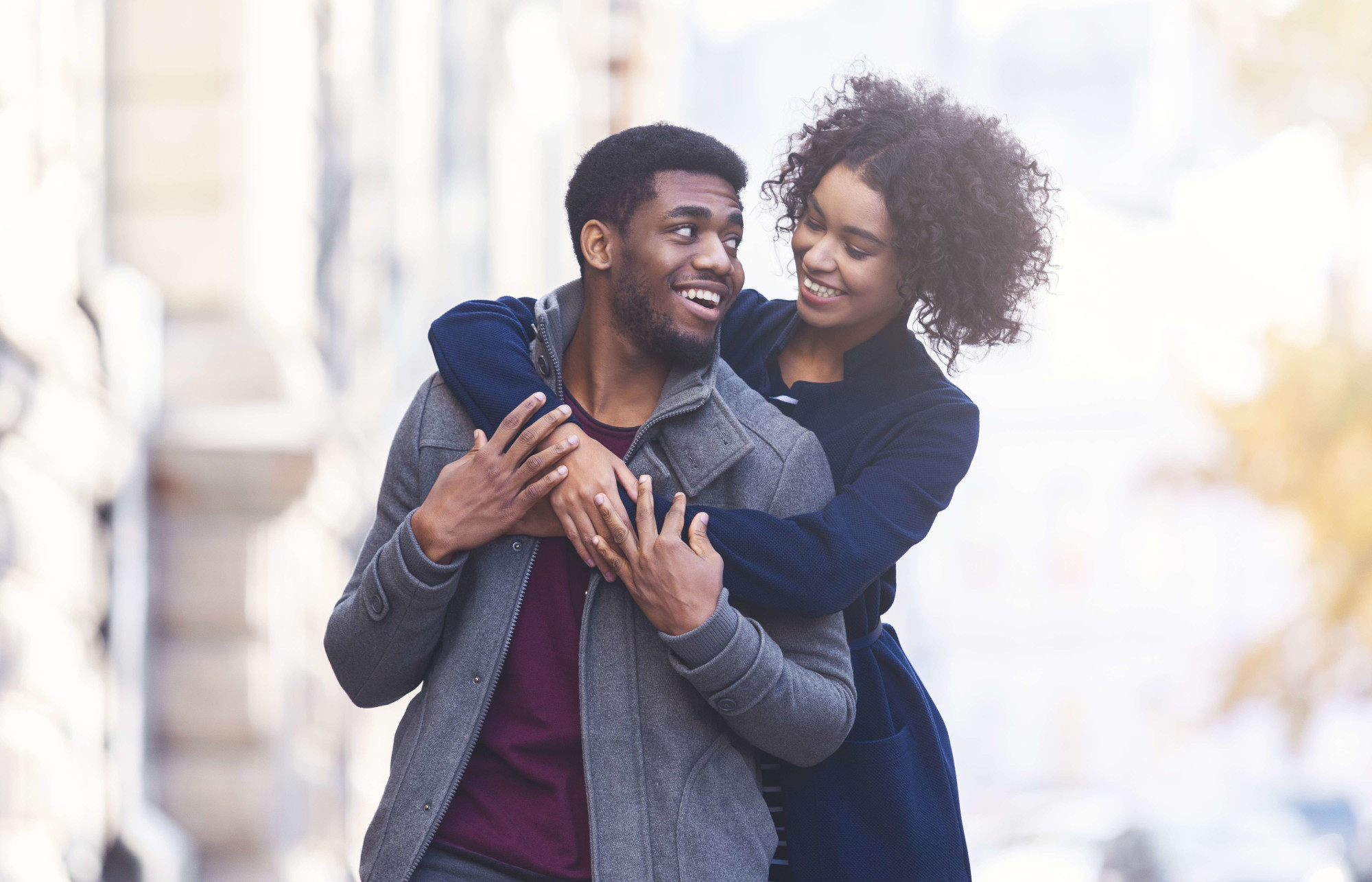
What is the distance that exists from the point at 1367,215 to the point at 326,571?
10.3 meters

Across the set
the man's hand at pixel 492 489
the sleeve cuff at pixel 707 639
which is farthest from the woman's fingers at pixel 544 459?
the sleeve cuff at pixel 707 639

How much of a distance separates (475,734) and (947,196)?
130cm

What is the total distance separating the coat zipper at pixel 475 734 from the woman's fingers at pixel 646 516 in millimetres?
265

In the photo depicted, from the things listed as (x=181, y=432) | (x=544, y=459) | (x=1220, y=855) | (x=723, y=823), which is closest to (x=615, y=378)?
(x=544, y=459)

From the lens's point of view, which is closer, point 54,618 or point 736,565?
point 736,565

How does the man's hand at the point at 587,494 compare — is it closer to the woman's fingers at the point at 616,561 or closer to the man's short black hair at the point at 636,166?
the woman's fingers at the point at 616,561

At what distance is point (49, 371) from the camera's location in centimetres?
452

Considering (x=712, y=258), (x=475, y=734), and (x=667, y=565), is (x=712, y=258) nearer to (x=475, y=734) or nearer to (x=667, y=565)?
(x=667, y=565)

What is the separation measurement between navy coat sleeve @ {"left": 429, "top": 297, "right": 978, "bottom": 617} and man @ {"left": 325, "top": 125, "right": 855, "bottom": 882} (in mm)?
63

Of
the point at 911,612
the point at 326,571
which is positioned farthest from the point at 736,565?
the point at 911,612

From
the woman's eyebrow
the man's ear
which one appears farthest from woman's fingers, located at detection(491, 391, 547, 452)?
the woman's eyebrow

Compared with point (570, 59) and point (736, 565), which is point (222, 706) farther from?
point (570, 59)

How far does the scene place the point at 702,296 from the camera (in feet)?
7.96

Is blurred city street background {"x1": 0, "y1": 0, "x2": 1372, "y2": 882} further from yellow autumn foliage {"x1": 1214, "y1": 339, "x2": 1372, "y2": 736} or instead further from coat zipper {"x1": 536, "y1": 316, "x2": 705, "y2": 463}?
coat zipper {"x1": 536, "y1": 316, "x2": 705, "y2": 463}
